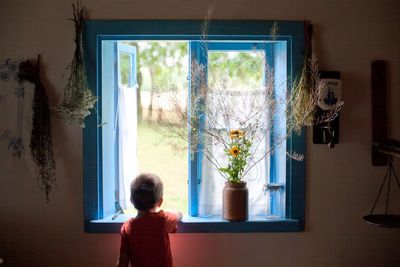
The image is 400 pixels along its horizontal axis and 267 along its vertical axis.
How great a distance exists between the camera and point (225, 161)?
2504 millimetres

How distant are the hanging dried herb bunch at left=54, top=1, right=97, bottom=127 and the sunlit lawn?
1.41 feet

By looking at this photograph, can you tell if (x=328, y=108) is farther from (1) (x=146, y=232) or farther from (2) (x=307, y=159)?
(1) (x=146, y=232)

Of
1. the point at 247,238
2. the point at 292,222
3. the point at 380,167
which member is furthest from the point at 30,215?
the point at 380,167

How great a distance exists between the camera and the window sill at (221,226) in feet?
7.90

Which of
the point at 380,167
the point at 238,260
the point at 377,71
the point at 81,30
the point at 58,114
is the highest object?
the point at 81,30

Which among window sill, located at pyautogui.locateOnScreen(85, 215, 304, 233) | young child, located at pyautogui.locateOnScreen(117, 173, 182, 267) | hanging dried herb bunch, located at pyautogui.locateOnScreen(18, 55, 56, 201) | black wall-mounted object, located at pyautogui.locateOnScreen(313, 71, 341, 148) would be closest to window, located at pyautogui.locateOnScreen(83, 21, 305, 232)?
window sill, located at pyautogui.locateOnScreen(85, 215, 304, 233)

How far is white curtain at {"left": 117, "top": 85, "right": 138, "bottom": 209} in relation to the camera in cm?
263

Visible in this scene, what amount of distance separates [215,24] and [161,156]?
877 mm

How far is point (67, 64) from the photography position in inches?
94.6

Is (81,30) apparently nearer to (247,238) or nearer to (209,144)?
(209,144)

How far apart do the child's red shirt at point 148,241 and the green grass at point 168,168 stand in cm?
60

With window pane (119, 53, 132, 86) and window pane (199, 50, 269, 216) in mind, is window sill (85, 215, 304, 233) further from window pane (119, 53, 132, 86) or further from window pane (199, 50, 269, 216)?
window pane (119, 53, 132, 86)

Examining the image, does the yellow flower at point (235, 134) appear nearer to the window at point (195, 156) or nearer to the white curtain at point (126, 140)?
the window at point (195, 156)

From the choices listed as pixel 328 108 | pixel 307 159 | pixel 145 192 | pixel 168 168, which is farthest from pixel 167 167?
pixel 328 108
